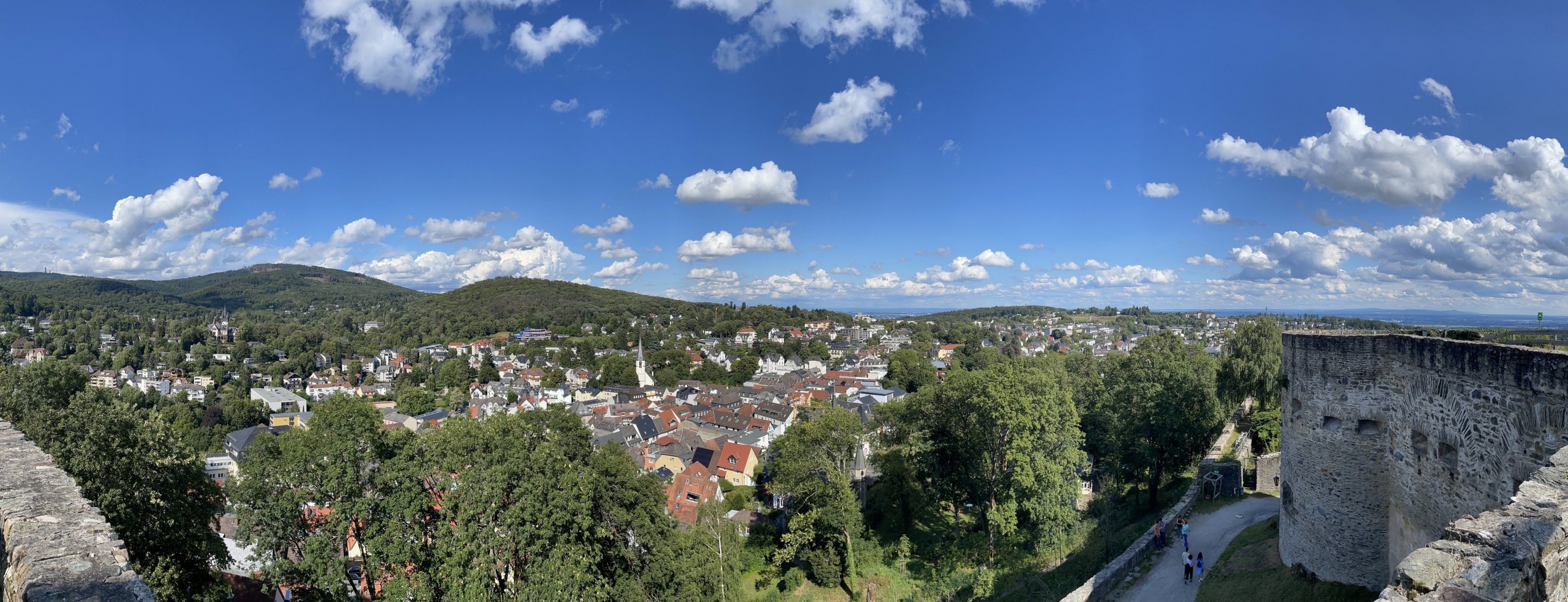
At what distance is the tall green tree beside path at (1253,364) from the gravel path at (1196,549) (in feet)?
27.4

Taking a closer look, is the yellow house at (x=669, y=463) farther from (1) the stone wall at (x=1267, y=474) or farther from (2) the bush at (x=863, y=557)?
(1) the stone wall at (x=1267, y=474)

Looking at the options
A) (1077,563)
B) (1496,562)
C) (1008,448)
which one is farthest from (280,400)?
(1496,562)

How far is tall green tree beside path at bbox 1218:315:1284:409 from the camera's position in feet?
86.9

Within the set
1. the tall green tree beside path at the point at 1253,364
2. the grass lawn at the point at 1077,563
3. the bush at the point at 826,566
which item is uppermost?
the tall green tree beside path at the point at 1253,364

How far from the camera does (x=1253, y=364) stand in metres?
26.7

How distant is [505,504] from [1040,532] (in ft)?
54.9

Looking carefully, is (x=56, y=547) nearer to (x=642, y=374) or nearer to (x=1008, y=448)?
(x=1008, y=448)

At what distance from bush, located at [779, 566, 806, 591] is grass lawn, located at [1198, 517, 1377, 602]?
14959 millimetres

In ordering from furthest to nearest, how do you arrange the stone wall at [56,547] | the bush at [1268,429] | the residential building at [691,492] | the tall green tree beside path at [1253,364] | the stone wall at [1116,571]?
1. the residential building at [691,492]
2. the tall green tree beside path at [1253,364]
3. the bush at [1268,429]
4. the stone wall at [1116,571]
5. the stone wall at [56,547]

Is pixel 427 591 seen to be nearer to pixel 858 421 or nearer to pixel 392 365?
pixel 858 421

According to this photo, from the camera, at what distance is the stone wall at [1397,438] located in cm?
676

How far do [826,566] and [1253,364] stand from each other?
19915mm

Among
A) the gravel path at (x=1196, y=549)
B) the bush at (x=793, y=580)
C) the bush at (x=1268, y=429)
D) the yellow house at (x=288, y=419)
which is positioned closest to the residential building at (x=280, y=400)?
the yellow house at (x=288, y=419)

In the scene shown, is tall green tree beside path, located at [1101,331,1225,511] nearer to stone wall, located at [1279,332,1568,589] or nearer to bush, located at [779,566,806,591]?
stone wall, located at [1279,332,1568,589]
